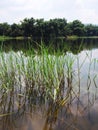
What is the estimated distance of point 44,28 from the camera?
65562mm

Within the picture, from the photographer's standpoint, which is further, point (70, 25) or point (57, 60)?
point (70, 25)

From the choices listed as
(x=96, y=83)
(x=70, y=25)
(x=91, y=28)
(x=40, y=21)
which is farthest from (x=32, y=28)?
(x=96, y=83)

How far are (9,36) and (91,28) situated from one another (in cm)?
3189

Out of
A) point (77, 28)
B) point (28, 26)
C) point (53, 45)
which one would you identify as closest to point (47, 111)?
point (53, 45)

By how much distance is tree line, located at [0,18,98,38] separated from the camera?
62416 mm

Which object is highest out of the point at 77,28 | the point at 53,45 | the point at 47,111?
the point at 53,45

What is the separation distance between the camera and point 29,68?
606 cm

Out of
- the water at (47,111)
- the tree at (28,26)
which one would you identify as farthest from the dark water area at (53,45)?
the tree at (28,26)

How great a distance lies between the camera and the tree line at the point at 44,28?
62416mm

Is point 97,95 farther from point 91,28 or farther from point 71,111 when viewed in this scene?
point 91,28

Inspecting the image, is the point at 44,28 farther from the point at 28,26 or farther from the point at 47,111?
the point at 47,111

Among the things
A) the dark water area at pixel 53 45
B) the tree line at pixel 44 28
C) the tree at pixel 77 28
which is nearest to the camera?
the dark water area at pixel 53 45

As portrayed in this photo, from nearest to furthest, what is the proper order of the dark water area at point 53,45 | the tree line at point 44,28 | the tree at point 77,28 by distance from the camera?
the dark water area at point 53,45 < the tree line at point 44,28 < the tree at point 77,28

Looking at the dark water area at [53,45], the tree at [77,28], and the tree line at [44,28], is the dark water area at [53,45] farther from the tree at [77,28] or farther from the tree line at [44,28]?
the tree at [77,28]
